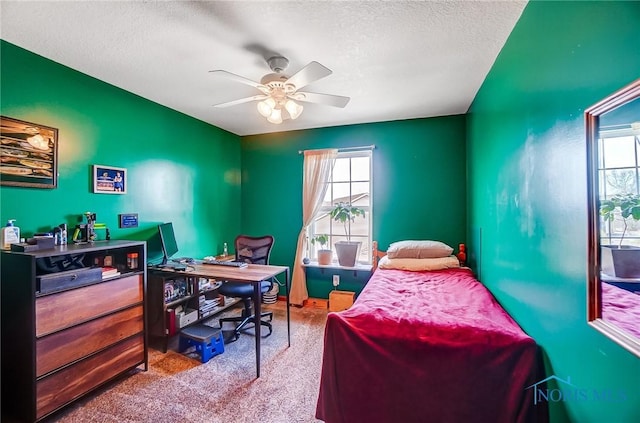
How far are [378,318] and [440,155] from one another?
2580 millimetres

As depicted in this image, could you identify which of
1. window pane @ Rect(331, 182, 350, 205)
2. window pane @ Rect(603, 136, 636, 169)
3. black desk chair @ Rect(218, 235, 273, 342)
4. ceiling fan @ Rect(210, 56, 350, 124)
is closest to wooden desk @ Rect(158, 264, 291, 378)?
black desk chair @ Rect(218, 235, 273, 342)

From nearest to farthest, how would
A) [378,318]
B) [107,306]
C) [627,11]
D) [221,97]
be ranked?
[627,11] → [378,318] → [107,306] → [221,97]

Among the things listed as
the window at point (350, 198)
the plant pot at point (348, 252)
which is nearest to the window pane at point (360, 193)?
the window at point (350, 198)

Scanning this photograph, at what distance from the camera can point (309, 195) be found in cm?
392

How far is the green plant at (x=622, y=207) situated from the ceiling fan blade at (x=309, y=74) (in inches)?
57.2

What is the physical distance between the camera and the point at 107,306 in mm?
2018

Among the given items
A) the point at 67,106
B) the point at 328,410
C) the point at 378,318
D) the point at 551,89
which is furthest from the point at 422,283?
the point at 67,106

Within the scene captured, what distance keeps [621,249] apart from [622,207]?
0.14 meters

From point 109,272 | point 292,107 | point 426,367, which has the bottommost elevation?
point 426,367

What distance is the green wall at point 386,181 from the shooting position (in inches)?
135

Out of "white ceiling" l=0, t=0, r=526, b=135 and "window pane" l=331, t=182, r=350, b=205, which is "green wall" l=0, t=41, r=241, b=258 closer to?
"white ceiling" l=0, t=0, r=526, b=135

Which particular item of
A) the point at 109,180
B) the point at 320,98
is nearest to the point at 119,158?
the point at 109,180

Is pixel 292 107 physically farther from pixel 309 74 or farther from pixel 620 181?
pixel 620 181

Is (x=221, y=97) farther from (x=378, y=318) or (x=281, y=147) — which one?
(x=378, y=318)
